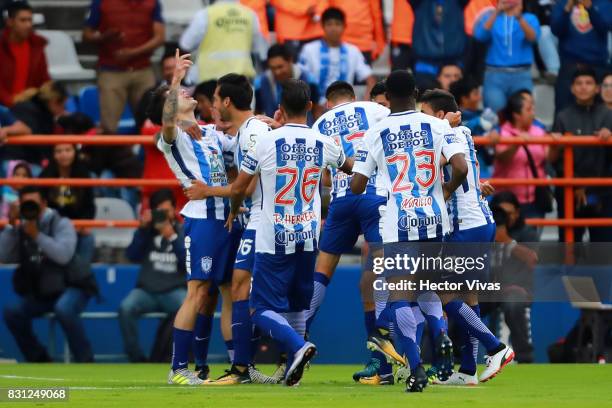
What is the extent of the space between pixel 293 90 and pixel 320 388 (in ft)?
7.64

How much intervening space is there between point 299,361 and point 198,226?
6.08 ft

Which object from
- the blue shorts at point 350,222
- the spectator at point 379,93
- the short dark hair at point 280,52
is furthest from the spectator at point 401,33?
the blue shorts at point 350,222

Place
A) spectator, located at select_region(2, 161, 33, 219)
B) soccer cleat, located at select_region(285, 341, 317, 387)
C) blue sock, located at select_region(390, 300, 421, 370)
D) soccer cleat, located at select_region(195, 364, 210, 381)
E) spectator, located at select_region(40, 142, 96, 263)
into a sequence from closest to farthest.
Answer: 1. blue sock, located at select_region(390, 300, 421, 370)
2. soccer cleat, located at select_region(285, 341, 317, 387)
3. soccer cleat, located at select_region(195, 364, 210, 381)
4. spectator, located at select_region(2, 161, 33, 219)
5. spectator, located at select_region(40, 142, 96, 263)

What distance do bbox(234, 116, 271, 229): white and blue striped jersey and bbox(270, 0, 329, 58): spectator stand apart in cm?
624

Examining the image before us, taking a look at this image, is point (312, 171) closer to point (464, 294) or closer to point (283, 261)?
point (283, 261)

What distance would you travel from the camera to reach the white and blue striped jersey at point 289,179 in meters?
11.7

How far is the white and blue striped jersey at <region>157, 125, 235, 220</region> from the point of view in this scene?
496 inches

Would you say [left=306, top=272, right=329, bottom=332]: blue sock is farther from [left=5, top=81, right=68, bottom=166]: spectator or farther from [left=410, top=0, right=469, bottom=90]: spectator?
[left=5, top=81, right=68, bottom=166]: spectator

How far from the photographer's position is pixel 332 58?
17.9 meters

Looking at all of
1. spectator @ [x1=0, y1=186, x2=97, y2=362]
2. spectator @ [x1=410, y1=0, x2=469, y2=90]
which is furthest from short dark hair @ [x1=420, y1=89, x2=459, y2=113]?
spectator @ [x1=410, y1=0, x2=469, y2=90]

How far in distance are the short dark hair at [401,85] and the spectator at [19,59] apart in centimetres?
797

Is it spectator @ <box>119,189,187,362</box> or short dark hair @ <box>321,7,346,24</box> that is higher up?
short dark hair @ <box>321,7,346,24</box>

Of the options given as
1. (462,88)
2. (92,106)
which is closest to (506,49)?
(462,88)

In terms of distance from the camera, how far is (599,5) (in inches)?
715
